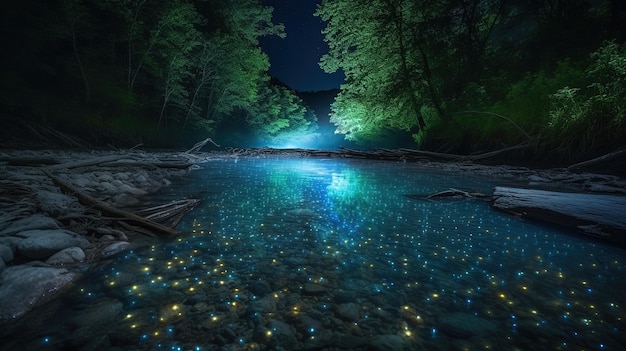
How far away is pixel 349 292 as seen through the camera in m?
2.58

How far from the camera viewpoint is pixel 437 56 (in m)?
20.8

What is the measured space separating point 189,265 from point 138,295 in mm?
612

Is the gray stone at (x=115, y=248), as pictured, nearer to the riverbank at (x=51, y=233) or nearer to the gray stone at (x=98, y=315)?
the riverbank at (x=51, y=233)

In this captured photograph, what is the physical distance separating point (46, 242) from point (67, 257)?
267mm

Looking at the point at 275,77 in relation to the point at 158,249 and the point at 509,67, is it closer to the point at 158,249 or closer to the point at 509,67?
the point at 509,67

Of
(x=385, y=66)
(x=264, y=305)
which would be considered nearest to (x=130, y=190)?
(x=264, y=305)

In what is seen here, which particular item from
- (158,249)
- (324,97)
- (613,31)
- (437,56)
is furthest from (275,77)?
(158,249)

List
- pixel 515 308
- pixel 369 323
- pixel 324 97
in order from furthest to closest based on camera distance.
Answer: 1. pixel 324 97
2. pixel 515 308
3. pixel 369 323

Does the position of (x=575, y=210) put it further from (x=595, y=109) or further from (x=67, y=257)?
(x=595, y=109)

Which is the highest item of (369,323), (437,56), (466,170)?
(437,56)

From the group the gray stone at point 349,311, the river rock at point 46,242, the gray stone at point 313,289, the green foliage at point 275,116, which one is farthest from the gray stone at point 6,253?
the green foliage at point 275,116

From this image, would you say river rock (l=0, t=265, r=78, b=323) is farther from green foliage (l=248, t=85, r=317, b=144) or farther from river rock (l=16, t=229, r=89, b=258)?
green foliage (l=248, t=85, r=317, b=144)

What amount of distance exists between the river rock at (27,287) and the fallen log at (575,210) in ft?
21.9

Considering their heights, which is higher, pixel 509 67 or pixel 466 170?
pixel 509 67
